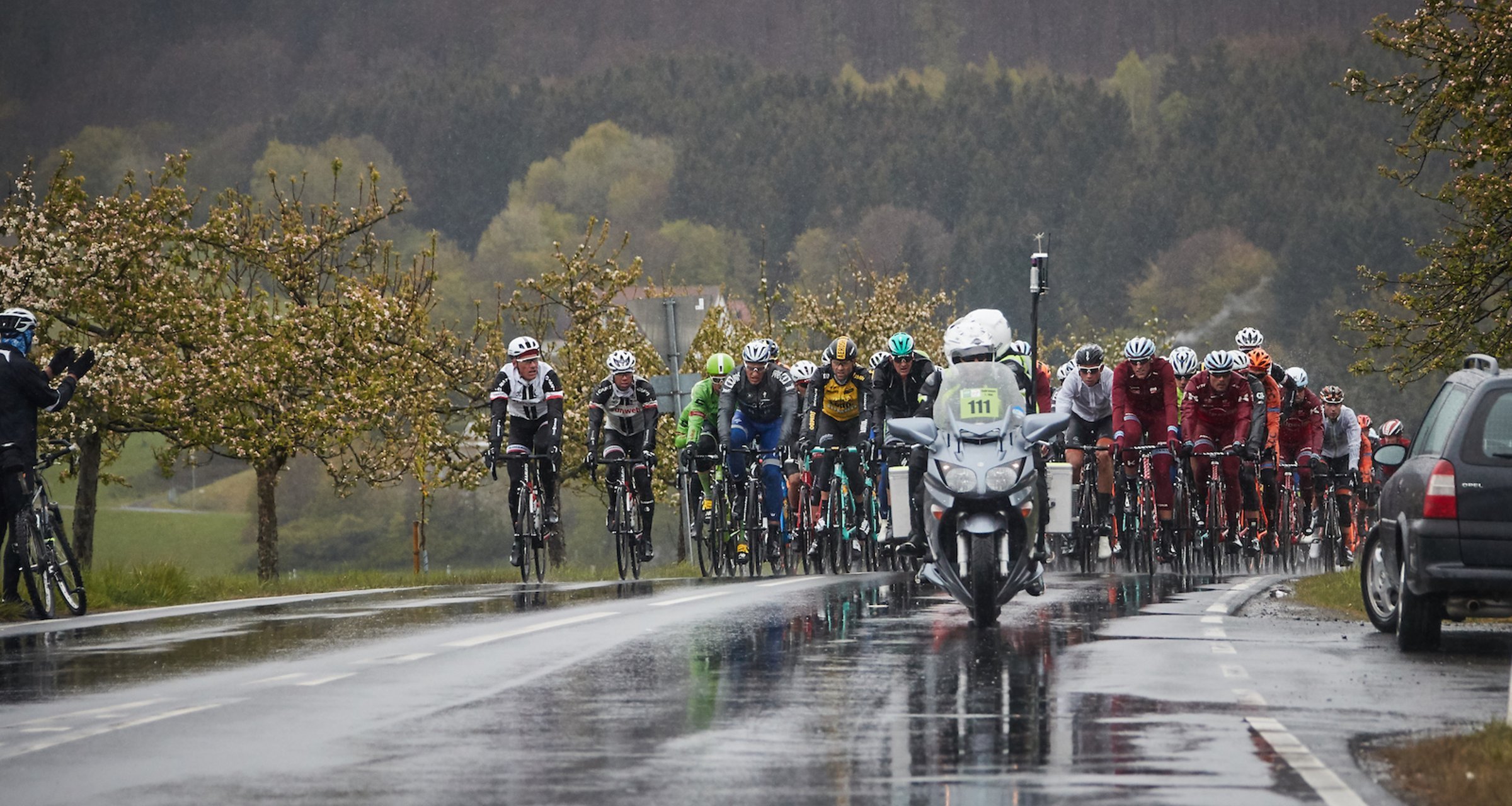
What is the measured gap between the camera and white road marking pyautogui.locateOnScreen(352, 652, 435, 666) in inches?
440

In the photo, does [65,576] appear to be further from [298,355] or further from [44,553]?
[298,355]

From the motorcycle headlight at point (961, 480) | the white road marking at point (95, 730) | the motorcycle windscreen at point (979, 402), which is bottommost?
the white road marking at point (95, 730)

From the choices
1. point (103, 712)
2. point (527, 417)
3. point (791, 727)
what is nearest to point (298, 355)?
point (527, 417)

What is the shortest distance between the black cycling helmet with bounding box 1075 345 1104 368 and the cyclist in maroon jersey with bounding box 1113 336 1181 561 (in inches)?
8.3

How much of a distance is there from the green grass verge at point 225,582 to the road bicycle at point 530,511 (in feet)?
3.63

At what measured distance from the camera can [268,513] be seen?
36.4 metres

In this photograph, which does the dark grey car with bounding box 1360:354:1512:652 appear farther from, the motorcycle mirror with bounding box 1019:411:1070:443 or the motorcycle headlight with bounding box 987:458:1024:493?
the motorcycle headlight with bounding box 987:458:1024:493

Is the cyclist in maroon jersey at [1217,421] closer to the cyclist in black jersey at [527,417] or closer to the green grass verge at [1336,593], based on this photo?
the green grass verge at [1336,593]

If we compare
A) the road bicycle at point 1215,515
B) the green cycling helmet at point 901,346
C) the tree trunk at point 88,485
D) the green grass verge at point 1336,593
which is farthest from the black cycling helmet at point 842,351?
the tree trunk at point 88,485

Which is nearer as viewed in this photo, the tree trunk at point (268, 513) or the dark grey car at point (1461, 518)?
A: the dark grey car at point (1461, 518)

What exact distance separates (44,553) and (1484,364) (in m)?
9.66

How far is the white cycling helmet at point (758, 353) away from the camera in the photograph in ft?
66.5

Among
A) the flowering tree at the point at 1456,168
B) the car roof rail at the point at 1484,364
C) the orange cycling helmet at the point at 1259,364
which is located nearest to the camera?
the car roof rail at the point at 1484,364

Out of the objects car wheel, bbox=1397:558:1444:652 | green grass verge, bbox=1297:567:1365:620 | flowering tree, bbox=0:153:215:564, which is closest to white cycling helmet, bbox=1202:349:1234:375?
green grass verge, bbox=1297:567:1365:620
